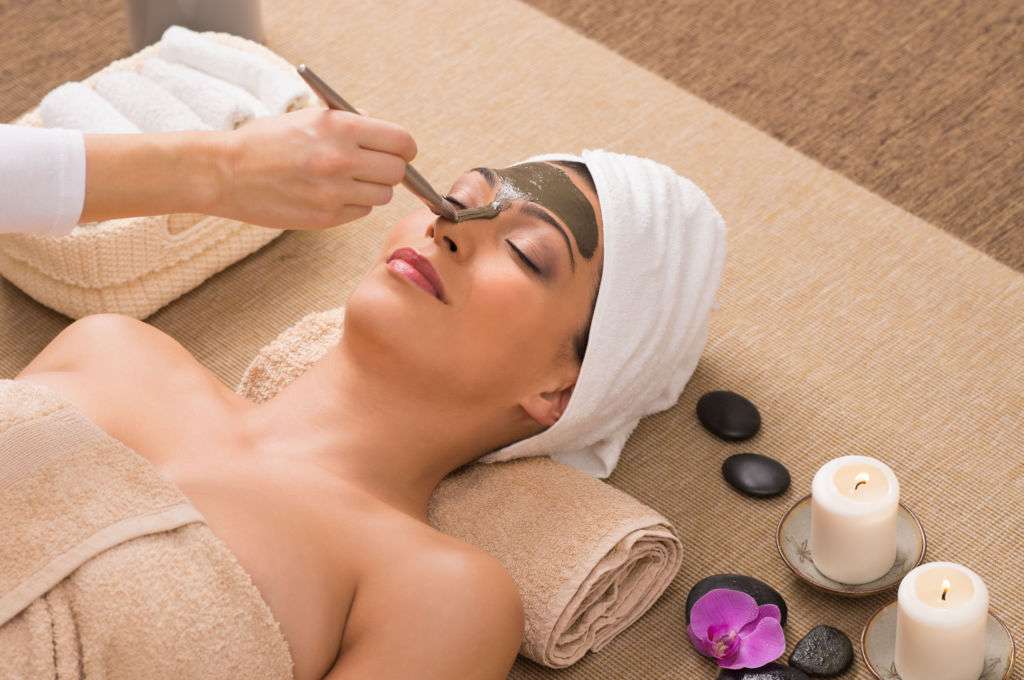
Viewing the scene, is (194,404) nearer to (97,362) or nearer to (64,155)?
(97,362)

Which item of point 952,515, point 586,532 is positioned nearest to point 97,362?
point 586,532

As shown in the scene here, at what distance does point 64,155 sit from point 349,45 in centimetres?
136

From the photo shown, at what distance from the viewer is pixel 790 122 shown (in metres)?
2.66

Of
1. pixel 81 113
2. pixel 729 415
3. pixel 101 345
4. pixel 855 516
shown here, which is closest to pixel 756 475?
pixel 729 415

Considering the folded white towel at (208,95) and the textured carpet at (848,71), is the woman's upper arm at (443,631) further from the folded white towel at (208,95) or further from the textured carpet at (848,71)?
the textured carpet at (848,71)

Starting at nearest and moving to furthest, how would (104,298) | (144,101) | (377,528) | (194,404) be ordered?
(377,528)
(194,404)
(104,298)
(144,101)

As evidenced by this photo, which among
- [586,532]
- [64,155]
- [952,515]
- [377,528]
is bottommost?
[952,515]

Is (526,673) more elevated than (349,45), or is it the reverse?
(349,45)

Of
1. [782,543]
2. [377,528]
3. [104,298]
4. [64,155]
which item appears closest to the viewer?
[64,155]

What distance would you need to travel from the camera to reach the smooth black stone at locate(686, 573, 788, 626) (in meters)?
1.79

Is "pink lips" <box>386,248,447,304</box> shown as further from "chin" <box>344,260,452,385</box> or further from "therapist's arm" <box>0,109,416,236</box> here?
"therapist's arm" <box>0,109,416,236</box>

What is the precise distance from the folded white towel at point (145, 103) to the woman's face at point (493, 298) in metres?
0.68

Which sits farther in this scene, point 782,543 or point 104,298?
point 104,298

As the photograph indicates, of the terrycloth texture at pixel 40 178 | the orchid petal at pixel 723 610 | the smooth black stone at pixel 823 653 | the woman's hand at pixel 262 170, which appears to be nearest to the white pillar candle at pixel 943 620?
the smooth black stone at pixel 823 653
